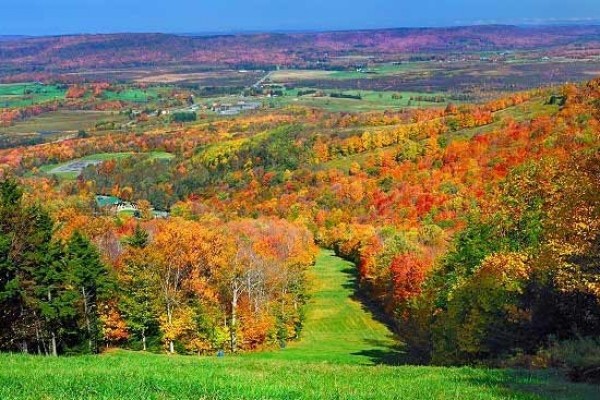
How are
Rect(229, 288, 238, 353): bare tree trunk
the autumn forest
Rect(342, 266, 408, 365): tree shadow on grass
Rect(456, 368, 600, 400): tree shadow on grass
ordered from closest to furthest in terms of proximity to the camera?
Rect(456, 368, 600, 400): tree shadow on grass → the autumn forest → Rect(229, 288, 238, 353): bare tree trunk → Rect(342, 266, 408, 365): tree shadow on grass

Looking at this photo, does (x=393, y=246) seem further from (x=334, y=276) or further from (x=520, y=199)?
(x=520, y=199)

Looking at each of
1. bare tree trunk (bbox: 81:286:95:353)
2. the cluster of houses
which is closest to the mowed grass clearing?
bare tree trunk (bbox: 81:286:95:353)

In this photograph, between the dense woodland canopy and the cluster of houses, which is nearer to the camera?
the dense woodland canopy

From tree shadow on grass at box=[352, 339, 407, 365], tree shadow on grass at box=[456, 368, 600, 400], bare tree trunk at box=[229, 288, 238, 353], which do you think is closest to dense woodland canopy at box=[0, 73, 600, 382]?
bare tree trunk at box=[229, 288, 238, 353]

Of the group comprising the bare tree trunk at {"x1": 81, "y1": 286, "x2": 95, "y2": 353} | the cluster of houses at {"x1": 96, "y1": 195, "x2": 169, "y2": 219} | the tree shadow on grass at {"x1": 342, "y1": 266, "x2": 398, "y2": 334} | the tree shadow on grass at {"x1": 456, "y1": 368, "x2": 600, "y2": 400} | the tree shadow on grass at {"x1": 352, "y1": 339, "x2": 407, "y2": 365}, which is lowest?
the cluster of houses at {"x1": 96, "y1": 195, "x2": 169, "y2": 219}

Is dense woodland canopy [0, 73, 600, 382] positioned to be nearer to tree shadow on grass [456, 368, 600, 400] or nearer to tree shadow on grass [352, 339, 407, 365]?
tree shadow on grass [352, 339, 407, 365]

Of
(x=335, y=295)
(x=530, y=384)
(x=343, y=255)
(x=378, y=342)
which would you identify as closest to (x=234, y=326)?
(x=378, y=342)

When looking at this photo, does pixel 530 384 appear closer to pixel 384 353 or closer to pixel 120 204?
pixel 384 353

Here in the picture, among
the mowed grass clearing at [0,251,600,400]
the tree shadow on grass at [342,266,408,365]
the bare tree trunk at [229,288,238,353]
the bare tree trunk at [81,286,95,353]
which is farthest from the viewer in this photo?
the tree shadow on grass at [342,266,408,365]

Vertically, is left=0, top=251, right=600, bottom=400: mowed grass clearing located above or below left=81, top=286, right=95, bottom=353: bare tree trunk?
above

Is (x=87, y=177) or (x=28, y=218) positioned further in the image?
(x=87, y=177)

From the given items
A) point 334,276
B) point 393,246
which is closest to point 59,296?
point 393,246
